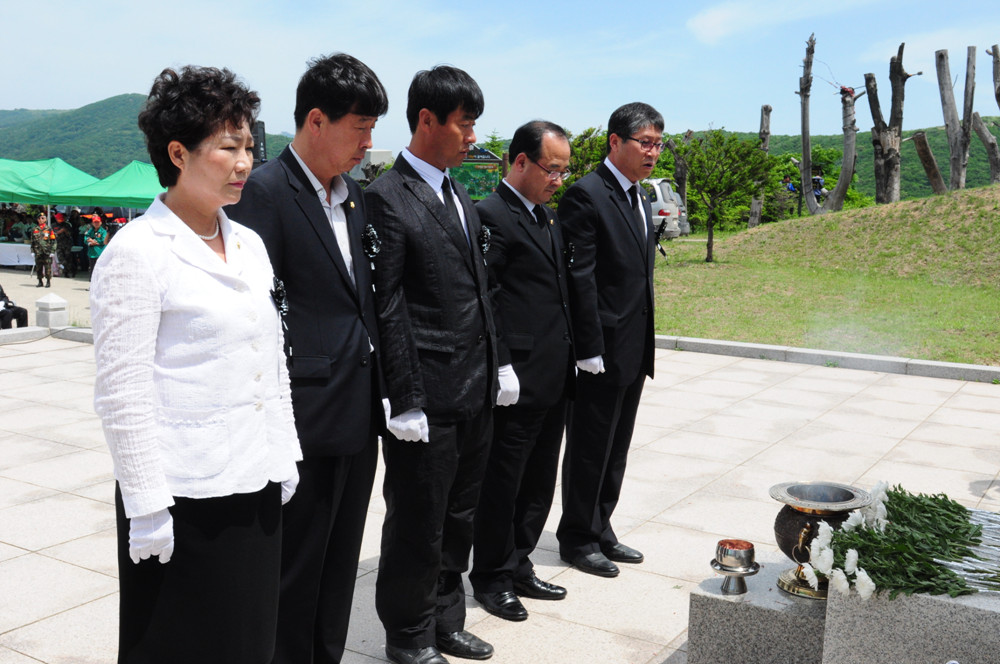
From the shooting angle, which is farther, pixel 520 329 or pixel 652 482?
pixel 652 482

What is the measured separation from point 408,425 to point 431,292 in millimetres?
481

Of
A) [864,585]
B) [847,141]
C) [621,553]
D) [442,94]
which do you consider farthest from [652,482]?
[847,141]

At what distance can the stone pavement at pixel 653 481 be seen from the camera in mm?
3793

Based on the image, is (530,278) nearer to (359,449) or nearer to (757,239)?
(359,449)

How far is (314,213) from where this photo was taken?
2770mm

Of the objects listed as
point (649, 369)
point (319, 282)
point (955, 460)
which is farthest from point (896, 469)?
point (319, 282)

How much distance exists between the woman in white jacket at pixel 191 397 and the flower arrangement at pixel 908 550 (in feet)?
5.81

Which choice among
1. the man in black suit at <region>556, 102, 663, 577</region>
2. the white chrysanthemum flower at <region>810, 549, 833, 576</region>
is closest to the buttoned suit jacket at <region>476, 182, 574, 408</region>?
the man in black suit at <region>556, 102, 663, 577</region>

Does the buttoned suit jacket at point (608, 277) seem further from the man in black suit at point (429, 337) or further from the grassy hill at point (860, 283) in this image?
the grassy hill at point (860, 283)

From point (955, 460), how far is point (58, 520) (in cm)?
591

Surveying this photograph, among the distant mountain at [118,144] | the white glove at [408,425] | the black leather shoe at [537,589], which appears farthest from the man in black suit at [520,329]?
the distant mountain at [118,144]

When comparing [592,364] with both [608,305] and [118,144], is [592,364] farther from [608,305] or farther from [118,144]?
[118,144]

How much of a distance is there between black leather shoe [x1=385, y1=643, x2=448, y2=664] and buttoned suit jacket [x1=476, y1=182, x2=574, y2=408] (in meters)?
1.08

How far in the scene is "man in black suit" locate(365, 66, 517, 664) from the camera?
3.21m
